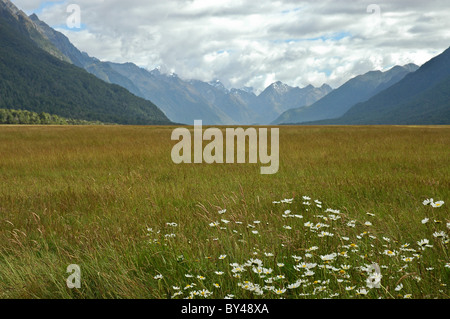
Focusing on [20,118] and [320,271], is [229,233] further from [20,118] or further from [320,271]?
[20,118]

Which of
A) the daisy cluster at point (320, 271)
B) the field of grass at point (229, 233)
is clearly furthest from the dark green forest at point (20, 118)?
the daisy cluster at point (320, 271)

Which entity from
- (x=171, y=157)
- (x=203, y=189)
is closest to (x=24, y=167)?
(x=171, y=157)

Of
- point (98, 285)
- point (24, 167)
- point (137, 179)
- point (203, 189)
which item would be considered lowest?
point (98, 285)

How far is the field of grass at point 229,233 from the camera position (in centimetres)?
322

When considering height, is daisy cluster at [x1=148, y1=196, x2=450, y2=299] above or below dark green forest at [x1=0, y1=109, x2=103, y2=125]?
below

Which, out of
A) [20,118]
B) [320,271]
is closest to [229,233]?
[320,271]

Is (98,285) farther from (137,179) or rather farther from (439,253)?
(137,179)

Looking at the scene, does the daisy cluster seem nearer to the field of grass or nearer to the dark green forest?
the field of grass

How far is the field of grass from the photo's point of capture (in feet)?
10.6

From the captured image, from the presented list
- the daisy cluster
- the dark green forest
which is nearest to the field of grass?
the daisy cluster

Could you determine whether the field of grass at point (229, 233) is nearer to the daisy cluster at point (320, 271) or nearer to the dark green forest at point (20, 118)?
the daisy cluster at point (320, 271)
